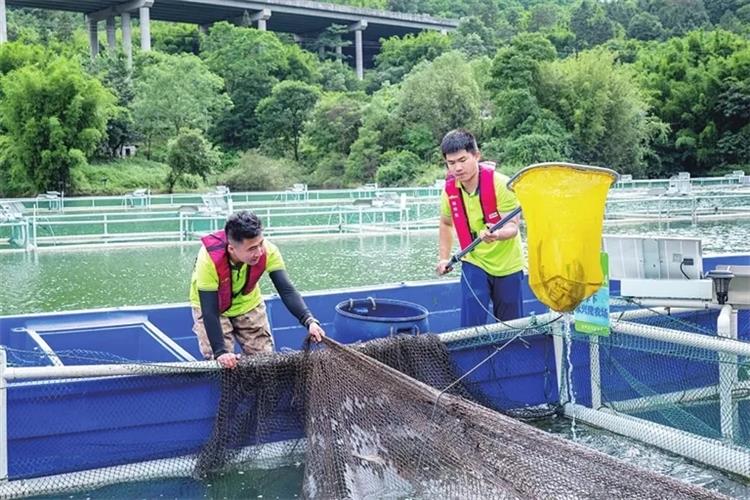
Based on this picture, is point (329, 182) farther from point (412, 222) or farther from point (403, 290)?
point (403, 290)

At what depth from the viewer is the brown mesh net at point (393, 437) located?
10.3 ft

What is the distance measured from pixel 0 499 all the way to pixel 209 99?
43.5 m

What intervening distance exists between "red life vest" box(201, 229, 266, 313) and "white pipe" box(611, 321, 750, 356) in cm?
219

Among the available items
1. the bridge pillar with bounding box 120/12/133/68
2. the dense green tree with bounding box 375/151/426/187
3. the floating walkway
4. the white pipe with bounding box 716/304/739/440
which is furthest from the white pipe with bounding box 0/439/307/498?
the bridge pillar with bounding box 120/12/133/68

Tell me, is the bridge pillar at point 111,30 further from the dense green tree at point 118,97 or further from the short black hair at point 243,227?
the short black hair at point 243,227

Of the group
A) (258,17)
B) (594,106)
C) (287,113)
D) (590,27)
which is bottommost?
(594,106)

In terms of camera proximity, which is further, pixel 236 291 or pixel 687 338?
pixel 236 291

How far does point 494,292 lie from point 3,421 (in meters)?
3.01

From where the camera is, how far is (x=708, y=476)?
4.95 metres

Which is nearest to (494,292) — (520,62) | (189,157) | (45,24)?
(189,157)

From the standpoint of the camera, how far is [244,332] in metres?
5.24

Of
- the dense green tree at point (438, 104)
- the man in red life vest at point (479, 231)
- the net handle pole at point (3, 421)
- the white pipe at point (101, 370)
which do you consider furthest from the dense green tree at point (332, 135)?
the net handle pole at point (3, 421)

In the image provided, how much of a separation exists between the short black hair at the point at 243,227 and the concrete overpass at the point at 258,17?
55.5 meters

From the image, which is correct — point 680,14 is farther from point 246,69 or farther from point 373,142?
point 373,142
